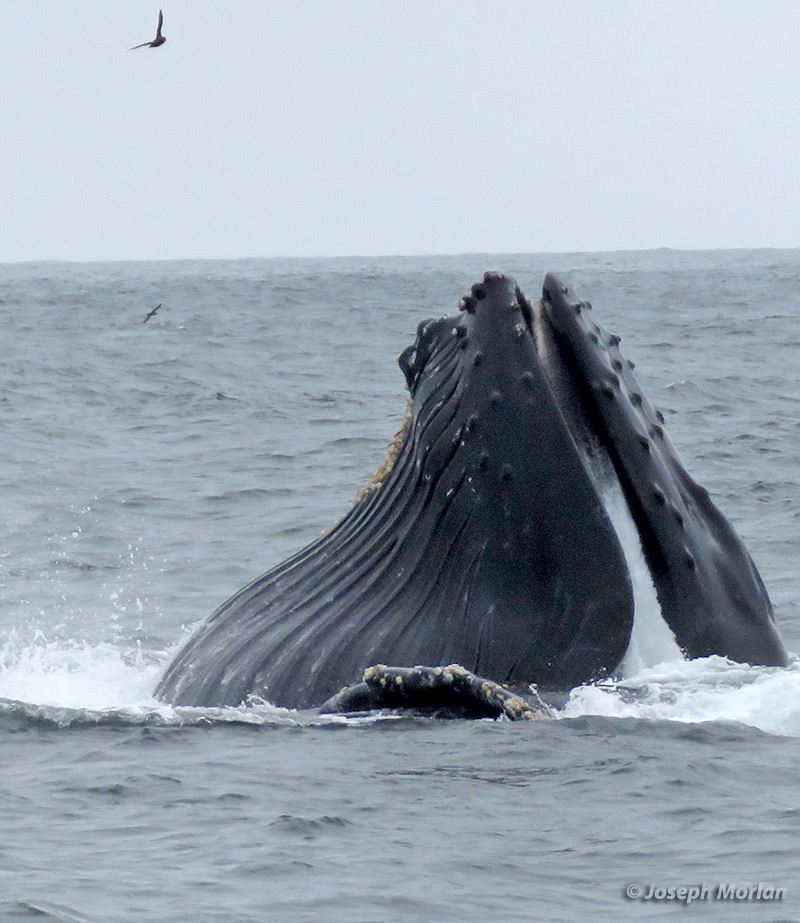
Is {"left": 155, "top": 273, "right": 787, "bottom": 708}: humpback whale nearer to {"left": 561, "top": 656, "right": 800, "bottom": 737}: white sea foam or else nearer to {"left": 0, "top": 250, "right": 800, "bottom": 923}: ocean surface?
{"left": 561, "top": 656, "right": 800, "bottom": 737}: white sea foam

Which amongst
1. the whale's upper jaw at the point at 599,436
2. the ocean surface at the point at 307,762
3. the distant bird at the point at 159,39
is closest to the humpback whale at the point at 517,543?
the whale's upper jaw at the point at 599,436

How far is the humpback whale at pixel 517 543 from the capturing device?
786 cm

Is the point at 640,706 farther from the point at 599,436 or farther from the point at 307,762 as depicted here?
the point at 307,762

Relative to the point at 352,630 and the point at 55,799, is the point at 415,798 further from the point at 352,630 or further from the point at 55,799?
the point at 55,799

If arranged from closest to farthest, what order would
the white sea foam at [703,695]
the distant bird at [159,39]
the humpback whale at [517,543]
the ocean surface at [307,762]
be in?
the ocean surface at [307,762] < the humpback whale at [517,543] < the white sea foam at [703,695] < the distant bird at [159,39]

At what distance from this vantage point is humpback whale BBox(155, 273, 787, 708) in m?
7.86

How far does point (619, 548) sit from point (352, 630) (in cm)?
127

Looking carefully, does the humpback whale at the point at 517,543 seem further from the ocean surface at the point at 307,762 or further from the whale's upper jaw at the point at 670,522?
the ocean surface at the point at 307,762

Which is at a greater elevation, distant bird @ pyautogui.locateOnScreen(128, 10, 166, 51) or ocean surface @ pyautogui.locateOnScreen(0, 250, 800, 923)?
distant bird @ pyautogui.locateOnScreen(128, 10, 166, 51)

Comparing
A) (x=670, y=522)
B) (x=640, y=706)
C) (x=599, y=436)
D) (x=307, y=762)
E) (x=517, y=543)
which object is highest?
(x=599, y=436)

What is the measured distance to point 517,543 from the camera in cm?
793

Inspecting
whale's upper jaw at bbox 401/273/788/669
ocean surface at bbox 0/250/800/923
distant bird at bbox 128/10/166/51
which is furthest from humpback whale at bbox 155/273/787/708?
distant bird at bbox 128/10/166/51

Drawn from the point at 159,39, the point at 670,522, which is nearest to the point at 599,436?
the point at 670,522

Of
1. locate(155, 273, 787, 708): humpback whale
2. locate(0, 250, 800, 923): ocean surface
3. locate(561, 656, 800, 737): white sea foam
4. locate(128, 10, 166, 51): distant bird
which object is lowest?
locate(0, 250, 800, 923): ocean surface
